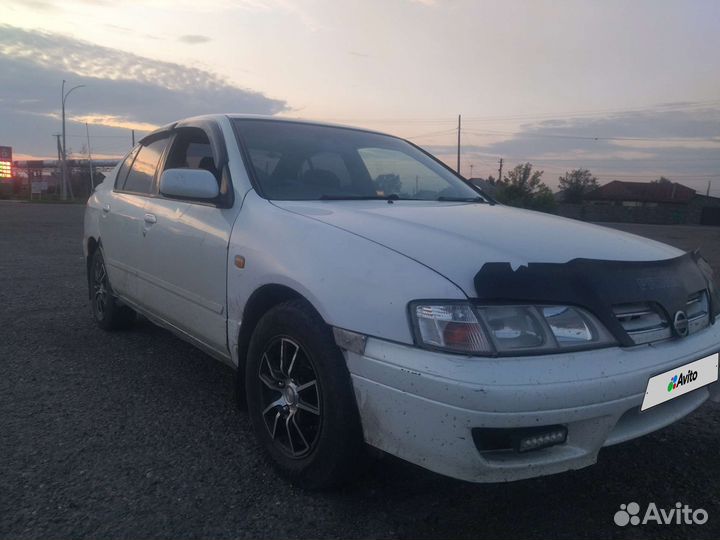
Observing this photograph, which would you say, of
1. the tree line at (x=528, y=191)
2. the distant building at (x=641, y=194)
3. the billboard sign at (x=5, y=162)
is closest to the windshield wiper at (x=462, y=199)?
the tree line at (x=528, y=191)

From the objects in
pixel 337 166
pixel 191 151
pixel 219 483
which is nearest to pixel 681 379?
pixel 219 483

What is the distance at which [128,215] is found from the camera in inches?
164

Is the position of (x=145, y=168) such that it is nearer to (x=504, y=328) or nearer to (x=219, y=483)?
(x=219, y=483)

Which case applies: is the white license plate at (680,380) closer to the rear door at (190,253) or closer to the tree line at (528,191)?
the rear door at (190,253)

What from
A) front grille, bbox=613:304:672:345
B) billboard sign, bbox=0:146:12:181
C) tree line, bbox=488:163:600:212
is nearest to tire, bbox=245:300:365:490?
front grille, bbox=613:304:672:345

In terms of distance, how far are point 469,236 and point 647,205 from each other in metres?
72.3

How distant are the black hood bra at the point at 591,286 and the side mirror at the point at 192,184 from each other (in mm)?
1550

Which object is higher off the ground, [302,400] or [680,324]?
[680,324]

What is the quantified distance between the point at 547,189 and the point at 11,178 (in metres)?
69.7

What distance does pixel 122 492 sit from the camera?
7.95ft

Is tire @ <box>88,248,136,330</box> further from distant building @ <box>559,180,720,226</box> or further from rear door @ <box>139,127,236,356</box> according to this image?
distant building @ <box>559,180,720,226</box>

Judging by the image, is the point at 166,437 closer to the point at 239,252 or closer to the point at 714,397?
the point at 239,252

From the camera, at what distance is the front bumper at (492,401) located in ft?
6.18

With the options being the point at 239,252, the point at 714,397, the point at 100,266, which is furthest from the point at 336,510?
the point at 100,266
